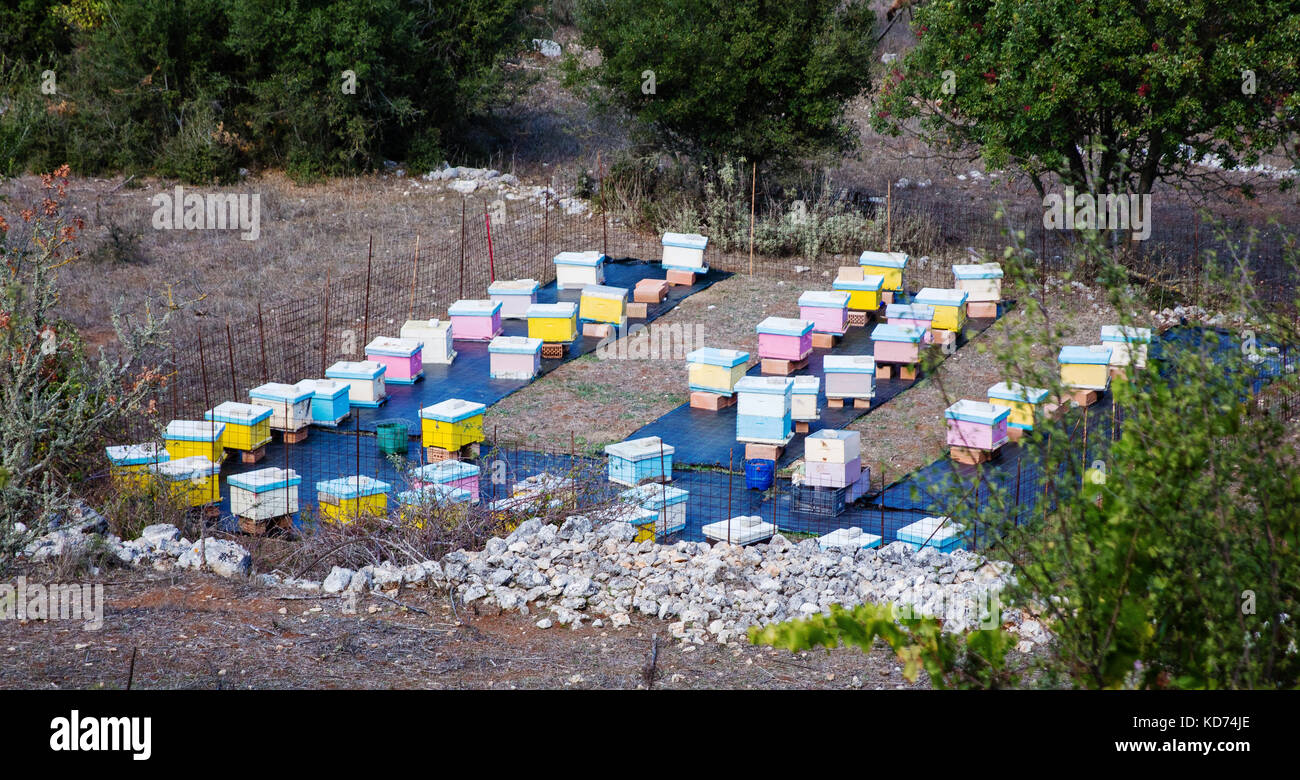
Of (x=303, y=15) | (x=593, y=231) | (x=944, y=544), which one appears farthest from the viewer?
(x=303, y=15)

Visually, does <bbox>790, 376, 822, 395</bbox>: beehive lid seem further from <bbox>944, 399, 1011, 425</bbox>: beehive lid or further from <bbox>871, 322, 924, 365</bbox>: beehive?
<bbox>871, 322, 924, 365</bbox>: beehive

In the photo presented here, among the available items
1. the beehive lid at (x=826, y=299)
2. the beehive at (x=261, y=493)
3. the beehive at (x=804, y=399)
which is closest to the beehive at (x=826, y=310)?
the beehive lid at (x=826, y=299)

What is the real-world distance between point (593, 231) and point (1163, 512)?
611 inches

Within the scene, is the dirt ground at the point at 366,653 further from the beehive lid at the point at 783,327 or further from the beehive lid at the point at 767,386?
the beehive lid at the point at 783,327

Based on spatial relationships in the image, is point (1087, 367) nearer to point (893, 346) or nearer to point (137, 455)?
point (893, 346)

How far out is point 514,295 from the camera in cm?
1452

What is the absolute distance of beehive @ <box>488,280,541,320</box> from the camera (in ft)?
47.4

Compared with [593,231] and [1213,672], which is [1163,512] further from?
[593,231]

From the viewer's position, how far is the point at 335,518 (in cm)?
869

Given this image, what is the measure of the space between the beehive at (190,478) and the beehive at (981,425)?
20.1 feet

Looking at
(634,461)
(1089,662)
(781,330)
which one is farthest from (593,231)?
(1089,662)

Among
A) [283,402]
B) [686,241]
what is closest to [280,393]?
[283,402]

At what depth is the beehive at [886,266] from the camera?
14633 millimetres

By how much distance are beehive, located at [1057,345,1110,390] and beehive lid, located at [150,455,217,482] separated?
7.97m
